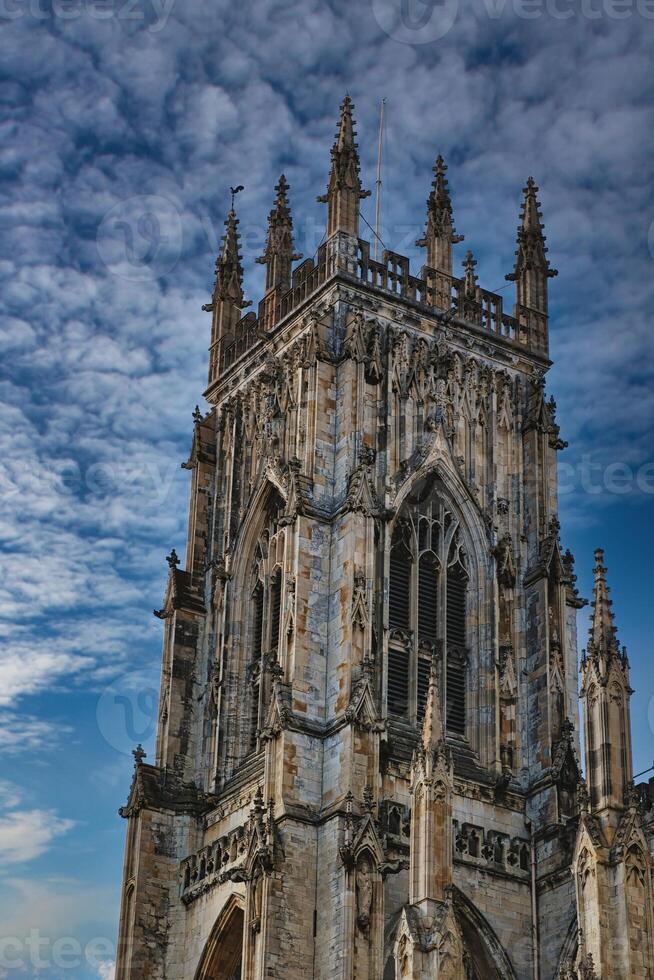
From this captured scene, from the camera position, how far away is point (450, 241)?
176 ft

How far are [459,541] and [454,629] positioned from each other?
237cm

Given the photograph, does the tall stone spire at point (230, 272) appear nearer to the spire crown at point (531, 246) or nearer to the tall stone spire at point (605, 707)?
the spire crown at point (531, 246)

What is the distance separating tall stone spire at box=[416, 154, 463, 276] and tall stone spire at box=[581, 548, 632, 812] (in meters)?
16.2

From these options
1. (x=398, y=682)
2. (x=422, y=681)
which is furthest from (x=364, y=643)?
(x=422, y=681)

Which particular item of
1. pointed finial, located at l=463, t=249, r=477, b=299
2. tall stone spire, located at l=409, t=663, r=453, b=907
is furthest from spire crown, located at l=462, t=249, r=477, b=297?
tall stone spire, located at l=409, t=663, r=453, b=907

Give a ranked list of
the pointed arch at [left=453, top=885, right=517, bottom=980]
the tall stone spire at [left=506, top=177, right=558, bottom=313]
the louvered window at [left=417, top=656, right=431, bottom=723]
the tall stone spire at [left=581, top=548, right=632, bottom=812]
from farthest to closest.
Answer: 1. the tall stone spire at [left=506, top=177, right=558, bottom=313]
2. the louvered window at [left=417, top=656, right=431, bottom=723]
3. the pointed arch at [left=453, top=885, right=517, bottom=980]
4. the tall stone spire at [left=581, top=548, right=632, bottom=812]

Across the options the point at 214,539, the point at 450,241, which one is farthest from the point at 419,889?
the point at 450,241

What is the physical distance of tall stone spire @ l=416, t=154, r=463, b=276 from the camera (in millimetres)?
53156

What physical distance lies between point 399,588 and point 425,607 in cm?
93

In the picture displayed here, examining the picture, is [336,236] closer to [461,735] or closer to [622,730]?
[461,735]

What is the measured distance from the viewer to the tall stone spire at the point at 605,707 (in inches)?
1425

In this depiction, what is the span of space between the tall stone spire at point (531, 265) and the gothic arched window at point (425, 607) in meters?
7.71

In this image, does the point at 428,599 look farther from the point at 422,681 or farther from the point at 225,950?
the point at 225,950

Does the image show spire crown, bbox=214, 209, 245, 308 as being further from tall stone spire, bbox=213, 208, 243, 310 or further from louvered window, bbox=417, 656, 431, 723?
louvered window, bbox=417, 656, 431, 723
